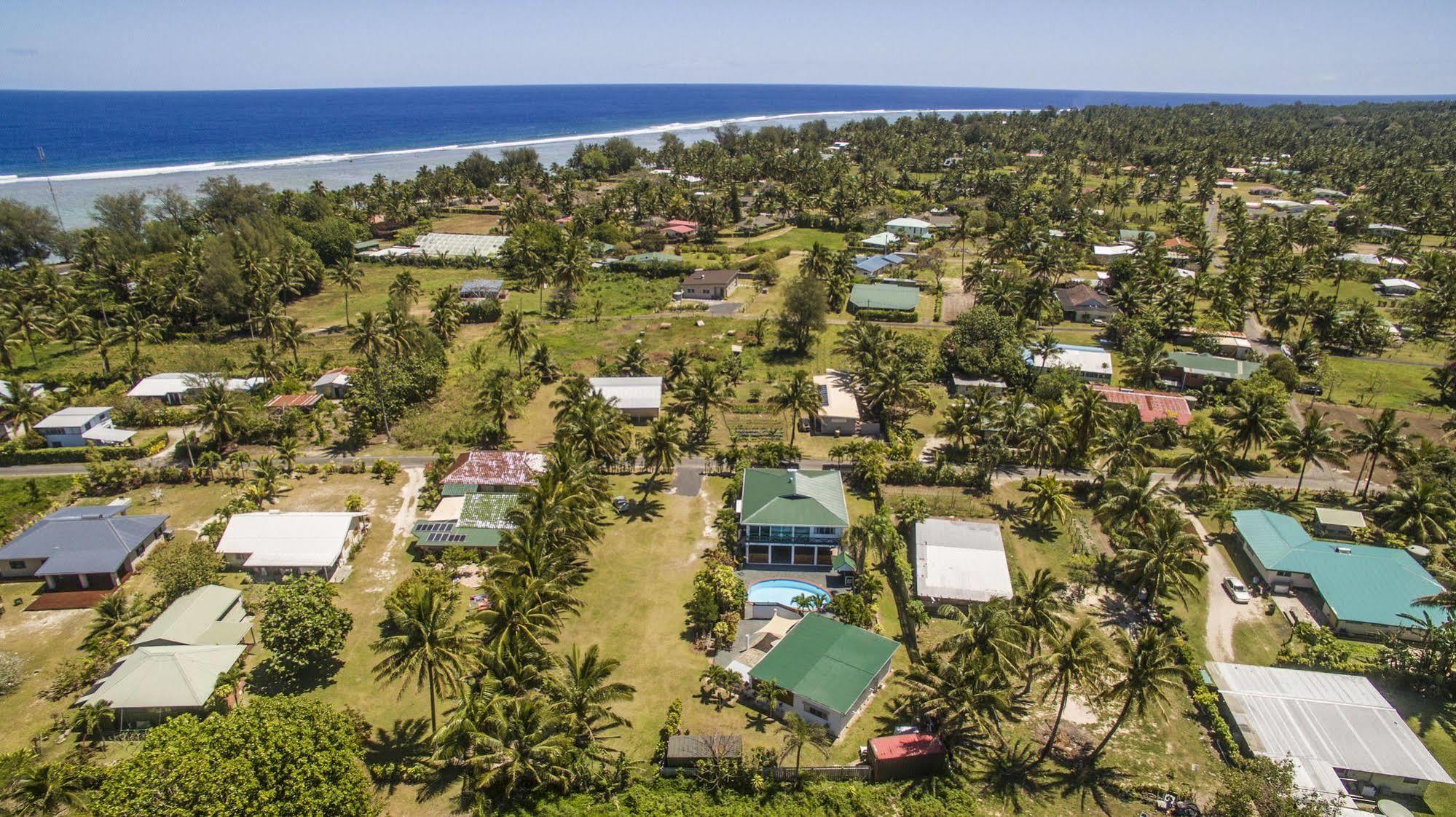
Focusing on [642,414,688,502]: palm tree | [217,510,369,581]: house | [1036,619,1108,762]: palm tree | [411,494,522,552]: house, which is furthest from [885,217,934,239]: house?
[1036,619,1108,762]: palm tree

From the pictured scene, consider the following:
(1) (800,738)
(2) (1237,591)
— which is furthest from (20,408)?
(2) (1237,591)

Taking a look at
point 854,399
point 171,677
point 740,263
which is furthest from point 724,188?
point 171,677

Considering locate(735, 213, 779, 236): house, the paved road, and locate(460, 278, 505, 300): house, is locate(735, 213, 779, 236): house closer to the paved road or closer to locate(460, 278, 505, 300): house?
locate(460, 278, 505, 300): house

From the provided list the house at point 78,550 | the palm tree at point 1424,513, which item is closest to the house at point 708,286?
the house at point 78,550

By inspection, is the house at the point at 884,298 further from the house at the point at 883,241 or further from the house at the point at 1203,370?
the house at the point at 1203,370

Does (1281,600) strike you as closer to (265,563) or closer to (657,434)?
(657,434)

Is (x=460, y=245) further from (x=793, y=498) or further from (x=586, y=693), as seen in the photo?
(x=586, y=693)
